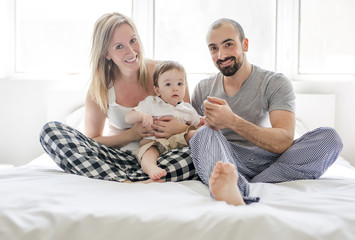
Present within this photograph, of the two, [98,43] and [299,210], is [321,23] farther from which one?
[299,210]

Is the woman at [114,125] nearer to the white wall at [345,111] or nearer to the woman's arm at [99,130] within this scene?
the woman's arm at [99,130]

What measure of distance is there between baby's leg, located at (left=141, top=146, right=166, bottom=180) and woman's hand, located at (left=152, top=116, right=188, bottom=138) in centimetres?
8

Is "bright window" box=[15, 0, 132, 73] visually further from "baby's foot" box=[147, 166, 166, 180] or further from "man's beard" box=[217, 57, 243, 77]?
"baby's foot" box=[147, 166, 166, 180]

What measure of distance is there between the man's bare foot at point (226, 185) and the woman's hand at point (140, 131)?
2.07ft

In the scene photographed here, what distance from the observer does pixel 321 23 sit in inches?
106

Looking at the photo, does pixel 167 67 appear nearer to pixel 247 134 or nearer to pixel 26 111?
pixel 247 134

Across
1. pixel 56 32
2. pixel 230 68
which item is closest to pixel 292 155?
pixel 230 68

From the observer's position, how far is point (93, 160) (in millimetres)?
1648

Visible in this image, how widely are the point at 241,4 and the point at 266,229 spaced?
201cm

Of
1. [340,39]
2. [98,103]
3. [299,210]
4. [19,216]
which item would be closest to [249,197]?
[299,210]

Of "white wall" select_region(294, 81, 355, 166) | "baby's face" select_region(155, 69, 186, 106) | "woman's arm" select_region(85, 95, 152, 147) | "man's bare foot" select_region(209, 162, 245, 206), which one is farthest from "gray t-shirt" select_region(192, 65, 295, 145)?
"white wall" select_region(294, 81, 355, 166)

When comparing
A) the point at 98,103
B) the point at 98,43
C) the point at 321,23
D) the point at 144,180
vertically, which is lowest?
the point at 144,180


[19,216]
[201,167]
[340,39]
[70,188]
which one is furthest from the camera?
[340,39]

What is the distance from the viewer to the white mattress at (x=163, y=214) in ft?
3.43
